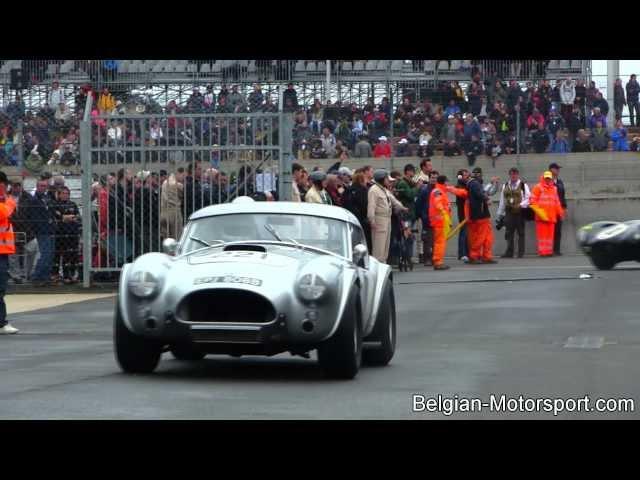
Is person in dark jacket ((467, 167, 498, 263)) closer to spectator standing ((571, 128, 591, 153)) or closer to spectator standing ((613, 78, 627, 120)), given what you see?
spectator standing ((571, 128, 591, 153))

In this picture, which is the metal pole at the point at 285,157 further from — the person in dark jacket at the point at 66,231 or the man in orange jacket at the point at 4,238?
the man in orange jacket at the point at 4,238

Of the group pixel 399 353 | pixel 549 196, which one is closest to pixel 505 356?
pixel 399 353

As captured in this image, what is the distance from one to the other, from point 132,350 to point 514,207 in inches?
750

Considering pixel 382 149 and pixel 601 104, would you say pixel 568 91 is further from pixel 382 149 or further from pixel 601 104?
pixel 382 149

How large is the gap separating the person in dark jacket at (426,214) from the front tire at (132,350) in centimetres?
1588

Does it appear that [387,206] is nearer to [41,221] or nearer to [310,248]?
[41,221]

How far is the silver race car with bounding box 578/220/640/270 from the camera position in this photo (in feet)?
78.2

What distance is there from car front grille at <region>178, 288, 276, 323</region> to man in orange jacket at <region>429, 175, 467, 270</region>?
49.7 ft

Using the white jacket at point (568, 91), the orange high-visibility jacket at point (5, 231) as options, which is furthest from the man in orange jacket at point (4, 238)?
the white jacket at point (568, 91)

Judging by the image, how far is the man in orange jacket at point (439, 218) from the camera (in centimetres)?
2605

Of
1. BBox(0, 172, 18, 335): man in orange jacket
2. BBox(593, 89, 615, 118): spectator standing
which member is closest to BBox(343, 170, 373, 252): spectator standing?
BBox(0, 172, 18, 335): man in orange jacket

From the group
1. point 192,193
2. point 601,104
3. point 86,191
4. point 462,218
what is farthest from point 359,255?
point 601,104

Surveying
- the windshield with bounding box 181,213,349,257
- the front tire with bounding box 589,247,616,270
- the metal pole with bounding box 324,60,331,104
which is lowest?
the front tire with bounding box 589,247,616,270
